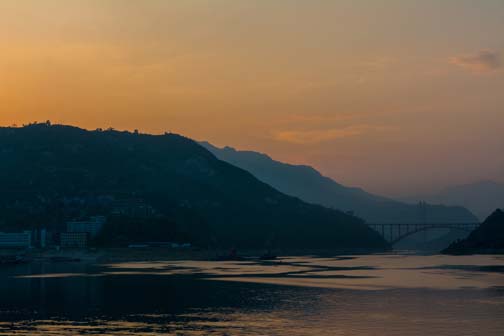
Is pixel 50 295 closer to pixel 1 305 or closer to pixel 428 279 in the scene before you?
pixel 1 305

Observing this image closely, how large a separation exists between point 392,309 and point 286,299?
21099mm

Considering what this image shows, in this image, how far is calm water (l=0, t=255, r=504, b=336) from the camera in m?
92.5

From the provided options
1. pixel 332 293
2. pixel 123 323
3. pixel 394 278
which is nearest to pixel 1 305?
pixel 123 323

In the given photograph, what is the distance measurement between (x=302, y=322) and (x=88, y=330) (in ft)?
83.6

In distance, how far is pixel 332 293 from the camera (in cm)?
13600

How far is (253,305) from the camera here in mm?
117125

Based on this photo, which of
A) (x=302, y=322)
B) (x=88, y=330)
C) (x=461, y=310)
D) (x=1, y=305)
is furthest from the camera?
(x=1, y=305)

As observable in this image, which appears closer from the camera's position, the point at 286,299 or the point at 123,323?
the point at 123,323

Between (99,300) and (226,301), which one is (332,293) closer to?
(226,301)

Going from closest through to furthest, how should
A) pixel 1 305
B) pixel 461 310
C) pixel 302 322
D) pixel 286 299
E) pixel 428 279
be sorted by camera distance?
pixel 302 322 → pixel 461 310 → pixel 1 305 → pixel 286 299 → pixel 428 279

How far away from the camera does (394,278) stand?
174 metres

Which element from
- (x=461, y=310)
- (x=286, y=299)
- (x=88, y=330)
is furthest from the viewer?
(x=286, y=299)

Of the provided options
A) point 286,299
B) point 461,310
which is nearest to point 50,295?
point 286,299

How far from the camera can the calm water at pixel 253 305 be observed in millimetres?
92500
